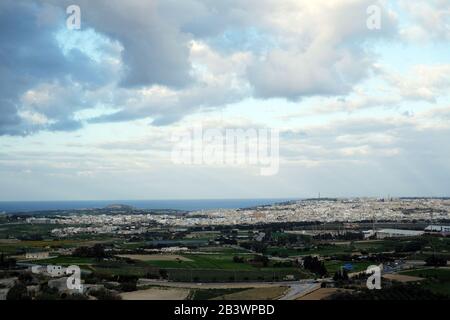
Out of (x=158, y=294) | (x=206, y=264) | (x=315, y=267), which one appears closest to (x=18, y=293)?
(x=158, y=294)

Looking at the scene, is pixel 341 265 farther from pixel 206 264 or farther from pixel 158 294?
pixel 158 294

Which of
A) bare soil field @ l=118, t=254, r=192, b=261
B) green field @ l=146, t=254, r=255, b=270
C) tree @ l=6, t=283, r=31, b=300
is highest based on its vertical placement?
tree @ l=6, t=283, r=31, b=300

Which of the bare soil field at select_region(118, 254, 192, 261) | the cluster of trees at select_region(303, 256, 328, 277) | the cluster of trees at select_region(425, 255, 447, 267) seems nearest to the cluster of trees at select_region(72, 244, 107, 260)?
the bare soil field at select_region(118, 254, 192, 261)

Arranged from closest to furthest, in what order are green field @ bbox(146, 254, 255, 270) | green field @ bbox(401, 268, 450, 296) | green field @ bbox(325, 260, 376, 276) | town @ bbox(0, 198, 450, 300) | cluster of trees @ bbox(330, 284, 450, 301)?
cluster of trees @ bbox(330, 284, 450, 301) < town @ bbox(0, 198, 450, 300) < green field @ bbox(401, 268, 450, 296) < green field @ bbox(325, 260, 376, 276) < green field @ bbox(146, 254, 255, 270)

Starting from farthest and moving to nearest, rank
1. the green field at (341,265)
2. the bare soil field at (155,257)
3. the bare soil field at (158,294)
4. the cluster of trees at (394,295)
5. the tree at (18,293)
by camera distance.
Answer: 1. the bare soil field at (155,257)
2. the green field at (341,265)
3. the bare soil field at (158,294)
4. the cluster of trees at (394,295)
5. the tree at (18,293)

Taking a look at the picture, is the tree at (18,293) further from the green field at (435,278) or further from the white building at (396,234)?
the white building at (396,234)

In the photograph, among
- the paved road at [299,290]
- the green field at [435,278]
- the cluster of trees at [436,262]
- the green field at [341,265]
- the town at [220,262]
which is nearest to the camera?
the paved road at [299,290]

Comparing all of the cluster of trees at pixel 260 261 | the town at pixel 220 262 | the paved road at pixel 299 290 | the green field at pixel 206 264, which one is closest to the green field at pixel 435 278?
the town at pixel 220 262

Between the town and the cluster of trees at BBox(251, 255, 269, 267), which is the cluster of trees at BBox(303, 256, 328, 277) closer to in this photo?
the town
